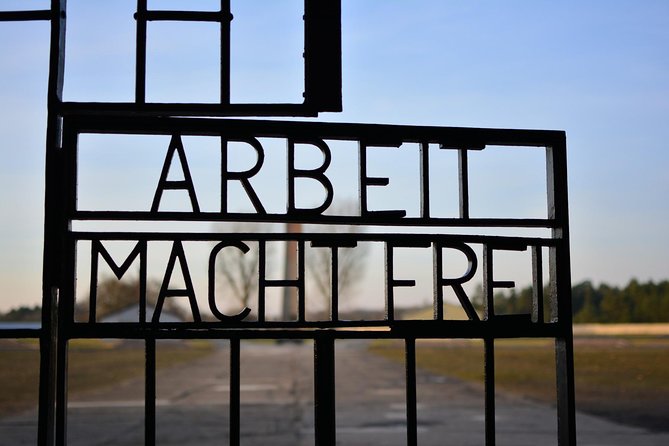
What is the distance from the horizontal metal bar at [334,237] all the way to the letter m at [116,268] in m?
0.06

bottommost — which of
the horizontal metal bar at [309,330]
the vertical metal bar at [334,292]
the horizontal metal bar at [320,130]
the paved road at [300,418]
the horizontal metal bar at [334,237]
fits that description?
the paved road at [300,418]

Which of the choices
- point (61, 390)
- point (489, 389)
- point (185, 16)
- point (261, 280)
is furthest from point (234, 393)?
point (185, 16)

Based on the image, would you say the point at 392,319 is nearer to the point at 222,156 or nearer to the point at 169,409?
the point at 222,156

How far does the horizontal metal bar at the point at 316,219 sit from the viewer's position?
4.77 m

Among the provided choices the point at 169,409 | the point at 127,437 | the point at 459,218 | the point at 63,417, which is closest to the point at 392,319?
the point at 459,218

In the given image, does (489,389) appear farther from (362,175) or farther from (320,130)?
(320,130)

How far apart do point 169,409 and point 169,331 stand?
1382 cm

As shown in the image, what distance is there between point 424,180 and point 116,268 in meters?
1.88

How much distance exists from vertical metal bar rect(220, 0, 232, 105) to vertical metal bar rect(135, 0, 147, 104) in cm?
45

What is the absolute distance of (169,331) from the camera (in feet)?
15.7

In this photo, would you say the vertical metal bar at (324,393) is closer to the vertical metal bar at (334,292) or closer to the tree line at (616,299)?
the vertical metal bar at (334,292)

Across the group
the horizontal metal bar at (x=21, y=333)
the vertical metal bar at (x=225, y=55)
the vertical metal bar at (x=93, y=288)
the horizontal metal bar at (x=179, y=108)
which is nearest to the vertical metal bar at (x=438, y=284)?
the horizontal metal bar at (x=179, y=108)

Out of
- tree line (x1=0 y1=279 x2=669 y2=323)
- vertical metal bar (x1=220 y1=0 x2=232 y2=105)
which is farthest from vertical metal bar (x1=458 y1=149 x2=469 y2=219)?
tree line (x1=0 y1=279 x2=669 y2=323)

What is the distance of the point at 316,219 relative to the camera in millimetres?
4930
